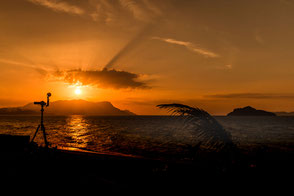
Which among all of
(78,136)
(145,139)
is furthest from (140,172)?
(78,136)

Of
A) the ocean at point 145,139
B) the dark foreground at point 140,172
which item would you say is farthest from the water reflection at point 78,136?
the dark foreground at point 140,172

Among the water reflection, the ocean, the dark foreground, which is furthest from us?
the water reflection

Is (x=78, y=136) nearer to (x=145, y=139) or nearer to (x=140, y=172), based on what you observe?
(x=145, y=139)

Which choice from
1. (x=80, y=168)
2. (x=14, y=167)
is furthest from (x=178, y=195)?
(x=14, y=167)

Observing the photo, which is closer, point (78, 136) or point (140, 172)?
point (140, 172)

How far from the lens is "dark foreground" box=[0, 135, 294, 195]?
5930 mm

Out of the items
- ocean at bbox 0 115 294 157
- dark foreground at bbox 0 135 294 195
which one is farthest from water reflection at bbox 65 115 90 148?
dark foreground at bbox 0 135 294 195

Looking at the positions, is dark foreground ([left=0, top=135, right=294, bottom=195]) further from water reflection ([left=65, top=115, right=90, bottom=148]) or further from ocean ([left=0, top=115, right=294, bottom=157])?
water reflection ([left=65, top=115, right=90, bottom=148])

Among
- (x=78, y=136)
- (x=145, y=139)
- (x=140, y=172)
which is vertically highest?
(x=140, y=172)

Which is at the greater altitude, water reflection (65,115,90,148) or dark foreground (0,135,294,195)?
dark foreground (0,135,294,195)

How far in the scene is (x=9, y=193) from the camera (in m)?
7.12

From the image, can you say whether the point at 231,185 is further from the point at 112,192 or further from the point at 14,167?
the point at 14,167

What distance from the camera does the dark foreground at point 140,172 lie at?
5.93 metres

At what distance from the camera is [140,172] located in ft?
29.6
